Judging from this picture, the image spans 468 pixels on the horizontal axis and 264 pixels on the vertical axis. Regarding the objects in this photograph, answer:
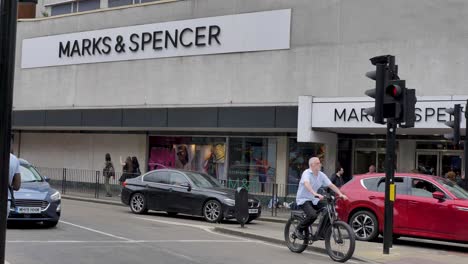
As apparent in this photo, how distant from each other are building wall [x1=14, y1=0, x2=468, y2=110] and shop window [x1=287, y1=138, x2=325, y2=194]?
1906 mm

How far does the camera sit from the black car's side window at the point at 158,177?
18.1m

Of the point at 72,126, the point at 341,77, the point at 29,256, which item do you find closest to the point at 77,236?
the point at 29,256

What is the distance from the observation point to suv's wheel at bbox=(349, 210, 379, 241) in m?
13.5

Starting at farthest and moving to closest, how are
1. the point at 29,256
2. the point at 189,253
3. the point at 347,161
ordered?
the point at 347,161 → the point at 189,253 → the point at 29,256

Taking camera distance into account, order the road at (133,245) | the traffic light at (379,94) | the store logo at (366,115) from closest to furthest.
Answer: the road at (133,245) < the traffic light at (379,94) < the store logo at (366,115)

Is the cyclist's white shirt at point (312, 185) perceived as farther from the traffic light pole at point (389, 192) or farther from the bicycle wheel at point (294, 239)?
the traffic light pole at point (389, 192)

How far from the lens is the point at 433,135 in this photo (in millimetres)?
20062

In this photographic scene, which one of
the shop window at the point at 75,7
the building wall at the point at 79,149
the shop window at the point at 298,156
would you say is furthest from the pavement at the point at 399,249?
the shop window at the point at 75,7

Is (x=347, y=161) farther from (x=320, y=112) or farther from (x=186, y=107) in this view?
(x=186, y=107)

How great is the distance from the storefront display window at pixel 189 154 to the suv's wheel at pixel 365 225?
1115cm

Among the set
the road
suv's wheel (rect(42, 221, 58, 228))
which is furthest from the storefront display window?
suv's wheel (rect(42, 221, 58, 228))

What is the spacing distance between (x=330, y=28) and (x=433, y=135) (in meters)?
5.03

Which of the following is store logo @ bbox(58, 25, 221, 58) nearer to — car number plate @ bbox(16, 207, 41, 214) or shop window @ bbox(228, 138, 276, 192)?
shop window @ bbox(228, 138, 276, 192)

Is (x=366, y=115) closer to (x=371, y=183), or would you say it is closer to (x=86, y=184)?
(x=371, y=183)
